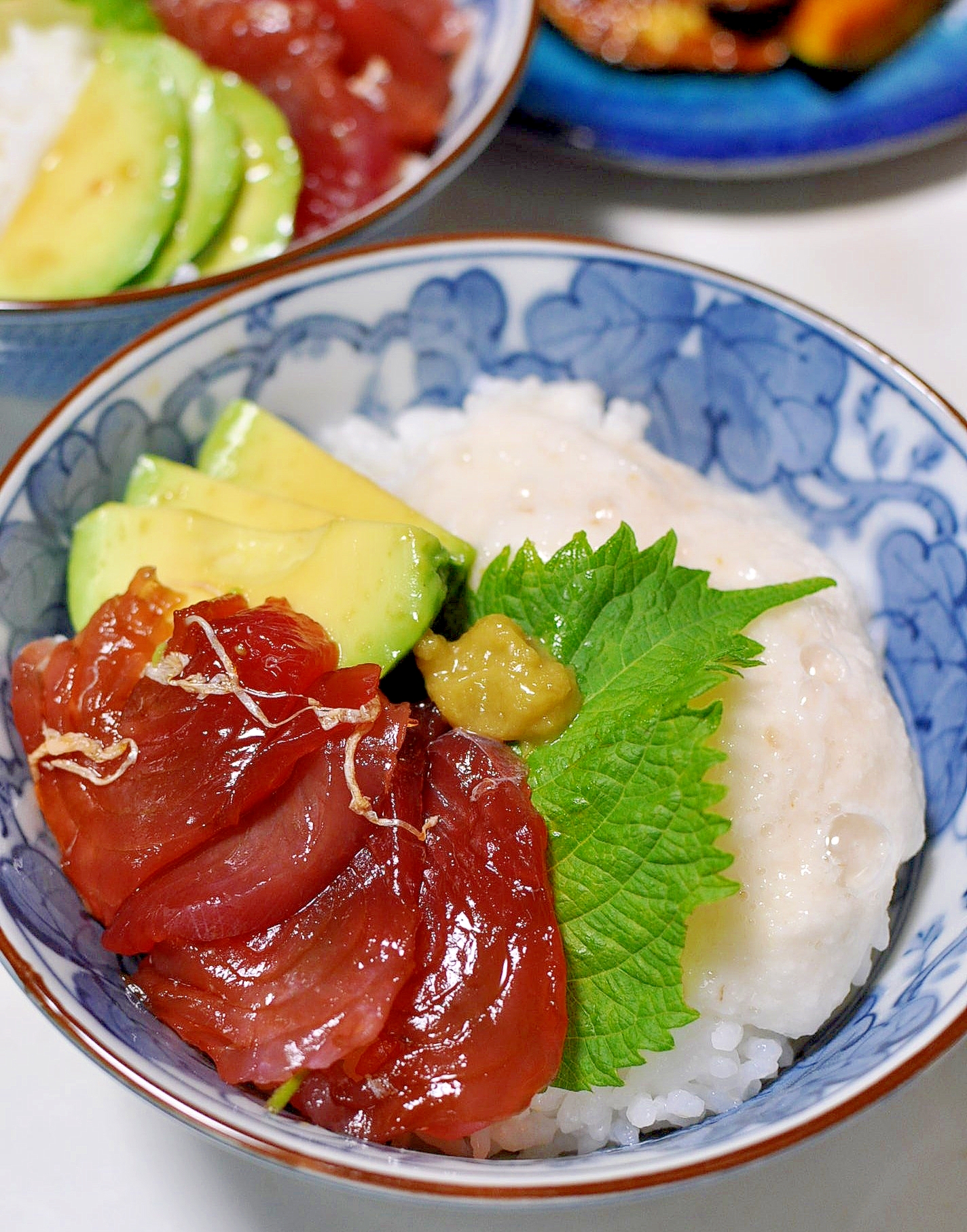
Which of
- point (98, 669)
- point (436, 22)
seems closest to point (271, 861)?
point (98, 669)

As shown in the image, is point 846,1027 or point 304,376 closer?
point 846,1027

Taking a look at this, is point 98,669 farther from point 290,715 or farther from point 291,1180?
point 291,1180

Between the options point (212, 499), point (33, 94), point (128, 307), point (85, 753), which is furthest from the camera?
point (33, 94)

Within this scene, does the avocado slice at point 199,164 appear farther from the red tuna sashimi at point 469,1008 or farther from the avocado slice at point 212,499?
the red tuna sashimi at point 469,1008

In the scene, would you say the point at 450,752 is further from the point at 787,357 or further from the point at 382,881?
the point at 787,357

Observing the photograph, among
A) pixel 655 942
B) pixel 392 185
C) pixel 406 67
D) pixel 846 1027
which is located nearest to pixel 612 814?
pixel 655 942

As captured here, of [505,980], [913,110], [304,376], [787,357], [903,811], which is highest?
[913,110]

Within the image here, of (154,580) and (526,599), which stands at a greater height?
(526,599)

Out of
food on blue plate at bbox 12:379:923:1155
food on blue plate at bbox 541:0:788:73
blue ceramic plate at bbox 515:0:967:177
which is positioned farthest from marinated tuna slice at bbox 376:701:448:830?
food on blue plate at bbox 541:0:788:73
